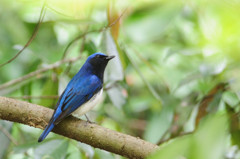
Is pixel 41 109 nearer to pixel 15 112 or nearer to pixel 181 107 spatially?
pixel 15 112

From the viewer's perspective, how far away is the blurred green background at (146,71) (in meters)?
1.31

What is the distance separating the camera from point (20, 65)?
5.35 meters

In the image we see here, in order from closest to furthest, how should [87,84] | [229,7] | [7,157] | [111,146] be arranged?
[229,7] < [111,146] < [87,84] < [7,157]

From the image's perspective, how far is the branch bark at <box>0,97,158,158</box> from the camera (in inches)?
106

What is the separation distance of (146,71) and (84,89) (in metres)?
2.21

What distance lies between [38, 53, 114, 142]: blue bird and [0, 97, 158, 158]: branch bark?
0.20 m

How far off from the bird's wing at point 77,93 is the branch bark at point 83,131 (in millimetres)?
270

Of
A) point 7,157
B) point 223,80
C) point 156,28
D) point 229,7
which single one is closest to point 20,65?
point 7,157

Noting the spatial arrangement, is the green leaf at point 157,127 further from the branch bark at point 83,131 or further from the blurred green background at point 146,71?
the branch bark at point 83,131

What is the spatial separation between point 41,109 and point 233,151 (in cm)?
186

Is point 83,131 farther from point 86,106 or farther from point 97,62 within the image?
point 97,62

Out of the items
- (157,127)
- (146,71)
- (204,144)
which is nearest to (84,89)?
(157,127)

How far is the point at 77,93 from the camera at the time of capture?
3.83 metres

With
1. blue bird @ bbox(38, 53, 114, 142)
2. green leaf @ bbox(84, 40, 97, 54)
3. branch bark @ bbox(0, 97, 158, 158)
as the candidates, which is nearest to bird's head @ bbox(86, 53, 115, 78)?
blue bird @ bbox(38, 53, 114, 142)
